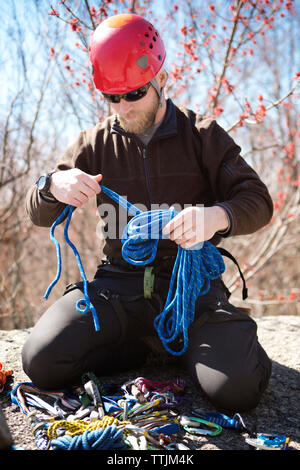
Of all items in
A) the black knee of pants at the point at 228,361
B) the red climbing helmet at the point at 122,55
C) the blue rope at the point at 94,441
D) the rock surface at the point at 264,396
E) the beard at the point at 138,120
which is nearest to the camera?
the blue rope at the point at 94,441

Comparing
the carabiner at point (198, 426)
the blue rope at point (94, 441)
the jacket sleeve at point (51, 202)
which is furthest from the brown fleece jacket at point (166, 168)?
the blue rope at point (94, 441)

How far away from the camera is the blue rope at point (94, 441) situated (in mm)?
1392

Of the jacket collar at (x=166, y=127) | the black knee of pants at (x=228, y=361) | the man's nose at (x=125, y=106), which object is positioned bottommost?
the black knee of pants at (x=228, y=361)

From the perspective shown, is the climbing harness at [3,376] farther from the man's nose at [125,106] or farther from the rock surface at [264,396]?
the man's nose at [125,106]

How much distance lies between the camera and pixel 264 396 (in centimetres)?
196

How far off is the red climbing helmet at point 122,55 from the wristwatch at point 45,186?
1.62ft

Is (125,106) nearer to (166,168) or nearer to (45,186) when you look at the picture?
(166,168)

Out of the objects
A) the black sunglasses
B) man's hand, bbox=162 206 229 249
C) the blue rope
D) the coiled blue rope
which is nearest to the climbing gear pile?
the blue rope

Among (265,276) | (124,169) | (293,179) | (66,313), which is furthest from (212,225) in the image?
(265,276)

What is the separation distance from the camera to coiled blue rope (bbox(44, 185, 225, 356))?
181 centimetres

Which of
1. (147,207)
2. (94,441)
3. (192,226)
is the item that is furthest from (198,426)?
(147,207)

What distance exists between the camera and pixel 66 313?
2.00 m

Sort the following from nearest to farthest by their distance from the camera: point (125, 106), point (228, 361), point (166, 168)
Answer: point (228, 361) → point (125, 106) → point (166, 168)

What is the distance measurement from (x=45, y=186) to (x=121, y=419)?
1.08 metres
